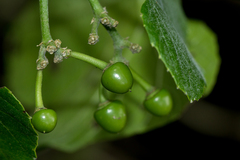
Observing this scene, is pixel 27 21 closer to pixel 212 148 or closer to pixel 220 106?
Answer: pixel 220 106

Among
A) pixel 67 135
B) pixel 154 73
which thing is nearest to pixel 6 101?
pixel 67 135

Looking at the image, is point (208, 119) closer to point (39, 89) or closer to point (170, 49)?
point (170, 49)

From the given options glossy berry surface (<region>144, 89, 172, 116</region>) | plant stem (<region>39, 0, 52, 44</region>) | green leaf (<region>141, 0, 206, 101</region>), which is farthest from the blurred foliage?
plant stem (<region>39, 0, 52, 44</region>)

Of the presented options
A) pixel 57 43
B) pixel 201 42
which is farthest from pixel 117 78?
Result: pixel 201 42

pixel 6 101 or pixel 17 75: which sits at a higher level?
pixel 6 101

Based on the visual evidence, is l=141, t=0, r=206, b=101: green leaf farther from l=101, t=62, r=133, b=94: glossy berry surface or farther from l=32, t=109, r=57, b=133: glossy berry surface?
l=32, t=109, r=57, b=133: glossy berry surface

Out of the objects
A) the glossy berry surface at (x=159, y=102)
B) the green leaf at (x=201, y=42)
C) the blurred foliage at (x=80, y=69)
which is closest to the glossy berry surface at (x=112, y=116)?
the glossy berry surface at (x=159, y=102)

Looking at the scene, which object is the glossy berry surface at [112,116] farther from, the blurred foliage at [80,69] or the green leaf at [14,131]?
the blurred foliage at [80,69]
